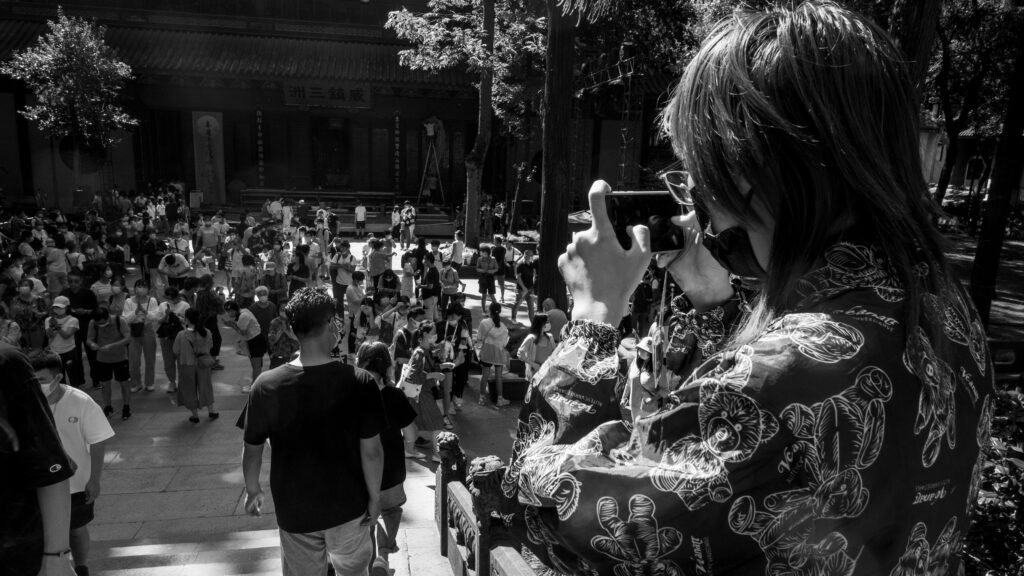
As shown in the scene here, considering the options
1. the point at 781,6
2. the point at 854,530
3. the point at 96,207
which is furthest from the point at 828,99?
the point at 96,207

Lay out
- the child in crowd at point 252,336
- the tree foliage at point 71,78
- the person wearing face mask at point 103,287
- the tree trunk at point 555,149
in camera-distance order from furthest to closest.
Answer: the tree foliage at point 71,78
the tree trunk at point 555,149
the person wearing face mask at point 103,287
the child in crowd at point 252,336

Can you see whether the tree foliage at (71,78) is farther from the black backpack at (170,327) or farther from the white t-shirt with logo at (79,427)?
the white t-shirt with logo at (79,427)

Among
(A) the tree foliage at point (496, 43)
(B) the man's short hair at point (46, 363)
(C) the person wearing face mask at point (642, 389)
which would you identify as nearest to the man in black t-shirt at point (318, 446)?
(B) the man's short hair at point (46, 363)

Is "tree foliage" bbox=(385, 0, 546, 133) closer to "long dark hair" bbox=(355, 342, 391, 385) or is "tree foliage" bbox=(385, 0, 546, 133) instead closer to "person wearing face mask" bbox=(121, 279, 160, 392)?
"person wearing face mask" bbox=(121, 279, 160, 392)

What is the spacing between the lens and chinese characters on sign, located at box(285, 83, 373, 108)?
89.4 ft

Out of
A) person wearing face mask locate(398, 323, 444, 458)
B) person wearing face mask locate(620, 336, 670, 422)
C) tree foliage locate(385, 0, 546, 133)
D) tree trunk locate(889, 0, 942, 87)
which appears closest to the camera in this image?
person wearing face mask locate(620, 336, 670, 422)

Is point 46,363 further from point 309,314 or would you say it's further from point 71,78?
point 71,78

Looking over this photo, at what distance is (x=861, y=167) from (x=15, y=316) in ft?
32.8

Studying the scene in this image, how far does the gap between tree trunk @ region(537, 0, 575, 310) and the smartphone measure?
8.57 metres

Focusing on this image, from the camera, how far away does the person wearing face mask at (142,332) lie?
924 cm

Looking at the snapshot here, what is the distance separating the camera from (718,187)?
105cm

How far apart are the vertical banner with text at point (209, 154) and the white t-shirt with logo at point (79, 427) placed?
25716mm

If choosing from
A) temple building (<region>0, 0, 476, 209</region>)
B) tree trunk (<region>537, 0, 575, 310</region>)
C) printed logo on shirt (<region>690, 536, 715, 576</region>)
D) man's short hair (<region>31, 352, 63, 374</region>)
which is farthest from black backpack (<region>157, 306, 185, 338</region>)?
temple building (<region>0, 0, 476, 209</region>)

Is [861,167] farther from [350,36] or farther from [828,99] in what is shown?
[350,36]
